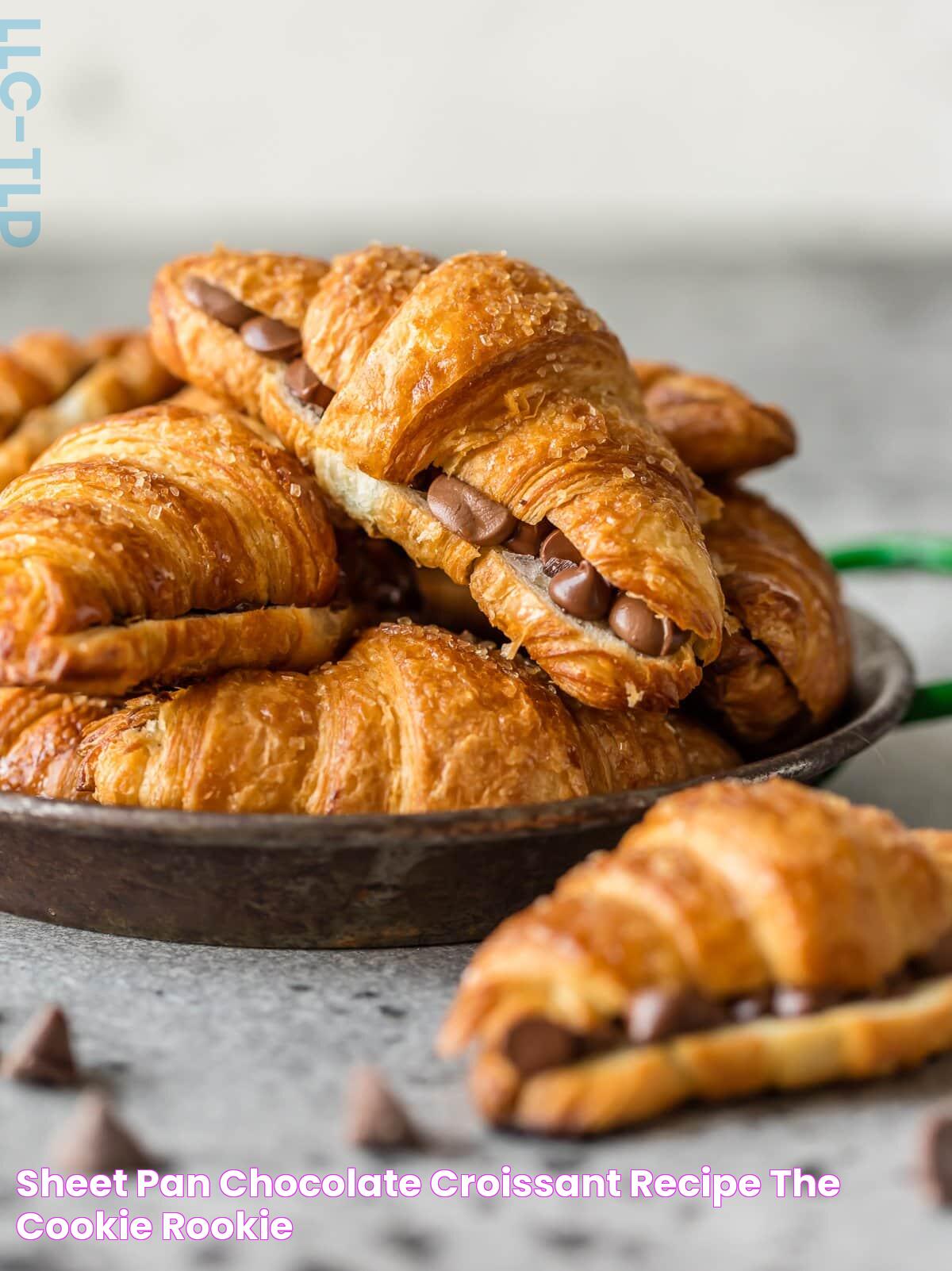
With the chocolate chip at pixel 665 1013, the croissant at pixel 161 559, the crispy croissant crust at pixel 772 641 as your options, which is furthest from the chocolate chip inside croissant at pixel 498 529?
the chocolate chip at pixel 665 1013

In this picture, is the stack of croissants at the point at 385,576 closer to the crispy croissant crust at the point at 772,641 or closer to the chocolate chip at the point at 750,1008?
the crispy croissant crust at the point at 772,641

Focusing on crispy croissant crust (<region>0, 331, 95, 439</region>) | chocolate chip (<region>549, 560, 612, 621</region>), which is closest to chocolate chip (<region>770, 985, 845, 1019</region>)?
chocolate chip (<region>549, 560, 612, 621</region>)

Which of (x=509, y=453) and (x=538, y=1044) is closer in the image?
(x=538, y=1044)

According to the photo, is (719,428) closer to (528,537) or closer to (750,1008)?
(528,537)

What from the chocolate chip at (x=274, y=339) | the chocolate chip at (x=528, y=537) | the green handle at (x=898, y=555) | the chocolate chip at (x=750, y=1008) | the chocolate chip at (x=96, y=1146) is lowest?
the green handle at (x=898, y=555)

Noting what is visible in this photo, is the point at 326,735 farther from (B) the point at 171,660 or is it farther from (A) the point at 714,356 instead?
(A) the point at 714,356

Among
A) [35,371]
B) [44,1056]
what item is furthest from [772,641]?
[35,371]
